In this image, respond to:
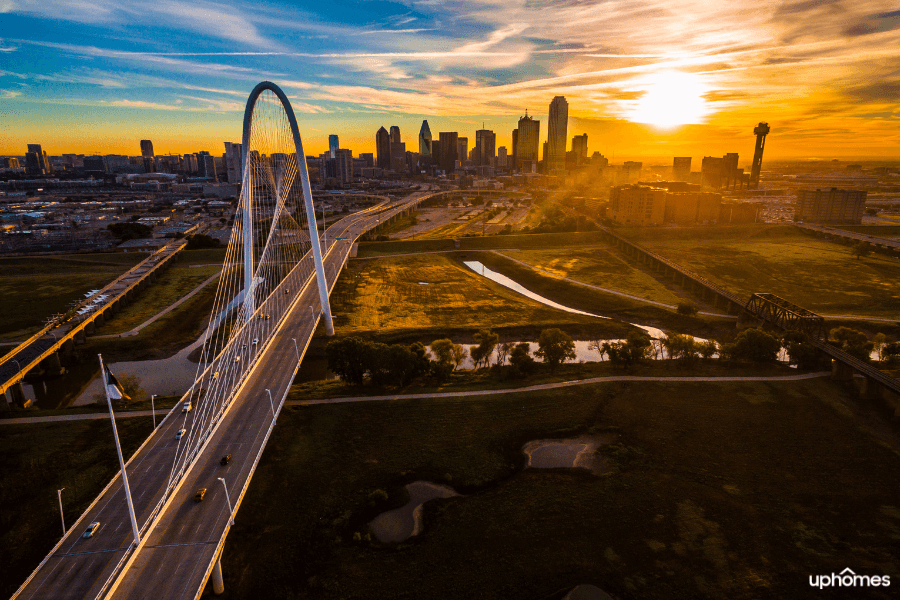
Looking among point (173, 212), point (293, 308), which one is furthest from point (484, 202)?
point (293, 308)

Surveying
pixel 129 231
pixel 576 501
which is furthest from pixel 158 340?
pixel 129 231

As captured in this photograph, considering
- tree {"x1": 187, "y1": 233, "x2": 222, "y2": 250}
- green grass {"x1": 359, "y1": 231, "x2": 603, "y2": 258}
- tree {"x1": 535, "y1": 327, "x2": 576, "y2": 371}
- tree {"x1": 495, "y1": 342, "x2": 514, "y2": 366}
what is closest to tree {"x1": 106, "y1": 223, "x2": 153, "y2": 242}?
tree {"x1": 187, "y1": 233, "x2": 222, "y2": 250}

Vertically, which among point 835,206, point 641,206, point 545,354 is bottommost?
point 545,354

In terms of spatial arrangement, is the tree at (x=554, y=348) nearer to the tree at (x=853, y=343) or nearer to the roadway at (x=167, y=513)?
the roadway at (x=167, y=513)

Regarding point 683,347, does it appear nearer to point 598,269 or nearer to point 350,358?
point 350,358

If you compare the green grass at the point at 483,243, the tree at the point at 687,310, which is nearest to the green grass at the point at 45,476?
the tree at the point at 687,310

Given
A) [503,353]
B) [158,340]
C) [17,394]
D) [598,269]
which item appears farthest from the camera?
[598,269]

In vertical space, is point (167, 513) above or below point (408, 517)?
above

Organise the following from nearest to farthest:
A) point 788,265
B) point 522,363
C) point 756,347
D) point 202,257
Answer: point 522,363
point 756,347
point 788,265
point 202,257
